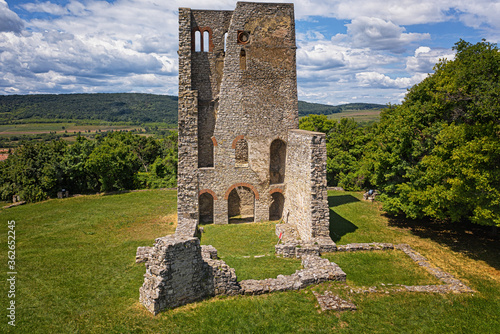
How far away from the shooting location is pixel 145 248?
15055 mm

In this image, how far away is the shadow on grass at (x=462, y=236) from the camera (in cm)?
1627

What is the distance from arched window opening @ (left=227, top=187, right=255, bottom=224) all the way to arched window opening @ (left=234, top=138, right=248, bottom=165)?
2164 mm

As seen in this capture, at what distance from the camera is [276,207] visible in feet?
74.4

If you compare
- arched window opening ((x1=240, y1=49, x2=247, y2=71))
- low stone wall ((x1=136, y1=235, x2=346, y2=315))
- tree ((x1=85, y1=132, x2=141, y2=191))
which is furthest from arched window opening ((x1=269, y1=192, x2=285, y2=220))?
tree ((x1=85, y1=132, x2=141, y2=191))

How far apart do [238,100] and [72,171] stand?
22013 millimetres

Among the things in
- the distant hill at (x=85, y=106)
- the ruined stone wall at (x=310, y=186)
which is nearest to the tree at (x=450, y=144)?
the ruined stone wall at (x=310, y=186)

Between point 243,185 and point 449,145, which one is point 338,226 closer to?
point 243,185

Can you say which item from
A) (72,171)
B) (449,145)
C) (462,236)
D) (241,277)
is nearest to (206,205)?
(241,277)

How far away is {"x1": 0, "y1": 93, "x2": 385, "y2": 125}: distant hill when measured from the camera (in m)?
107

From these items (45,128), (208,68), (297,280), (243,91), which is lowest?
(297,280)

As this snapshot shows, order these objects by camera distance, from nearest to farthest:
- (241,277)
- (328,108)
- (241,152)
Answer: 1. (241,277)
2. (241,152)
3. (328,108)

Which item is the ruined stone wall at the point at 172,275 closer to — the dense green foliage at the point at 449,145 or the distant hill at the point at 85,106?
the dense green foliage at the point at 449,145

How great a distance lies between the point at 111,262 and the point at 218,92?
1275 centimetres

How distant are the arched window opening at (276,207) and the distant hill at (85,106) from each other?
89211 mm
